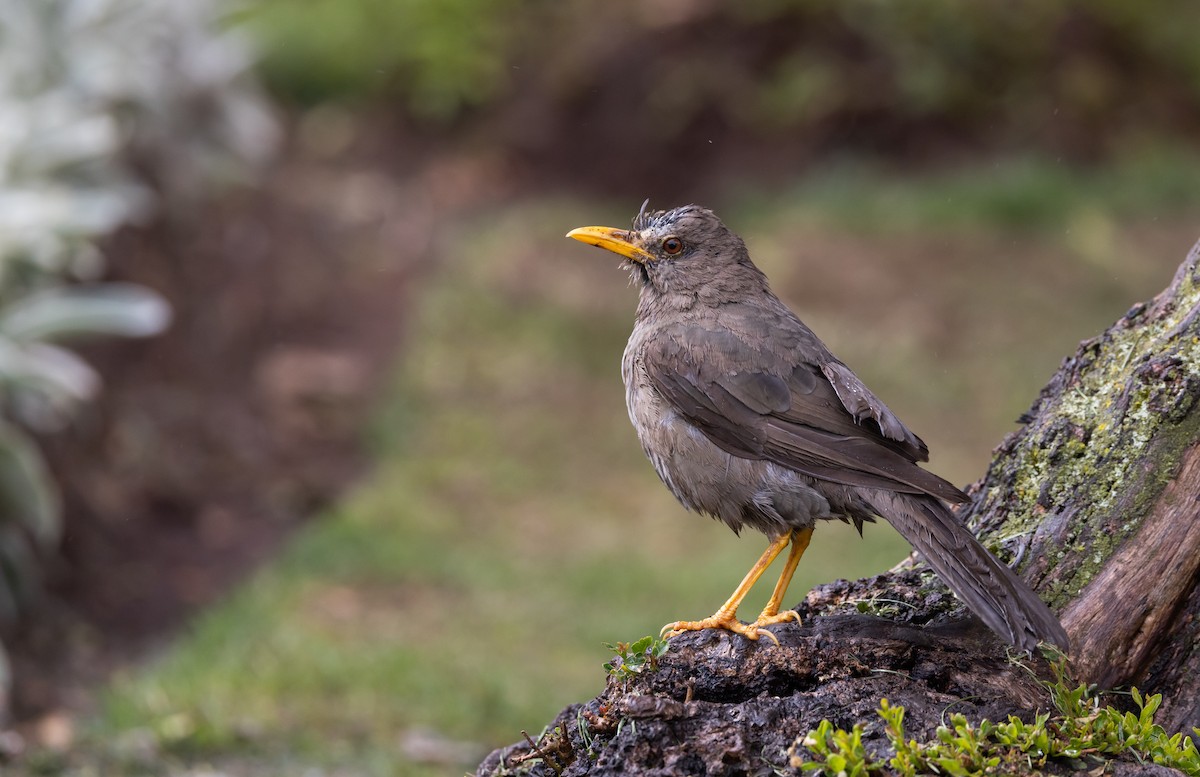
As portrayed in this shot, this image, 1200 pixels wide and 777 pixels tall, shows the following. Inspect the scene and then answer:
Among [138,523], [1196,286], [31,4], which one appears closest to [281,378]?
[138,523]

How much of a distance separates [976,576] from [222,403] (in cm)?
729

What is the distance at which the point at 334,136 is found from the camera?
14.7m

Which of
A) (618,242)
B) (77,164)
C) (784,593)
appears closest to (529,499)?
(77,164)

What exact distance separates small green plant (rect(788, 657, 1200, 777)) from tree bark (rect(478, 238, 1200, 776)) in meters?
0.11

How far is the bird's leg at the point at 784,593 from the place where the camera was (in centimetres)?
363

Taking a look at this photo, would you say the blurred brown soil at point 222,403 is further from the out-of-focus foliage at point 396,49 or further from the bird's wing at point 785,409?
the bird's wing at point 785,409

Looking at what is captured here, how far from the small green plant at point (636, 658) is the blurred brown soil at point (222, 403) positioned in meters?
4.12

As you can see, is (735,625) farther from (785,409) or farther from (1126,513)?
(1126,513)

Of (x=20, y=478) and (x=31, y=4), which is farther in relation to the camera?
(x=31, y=4)

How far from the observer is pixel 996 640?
3.52 m

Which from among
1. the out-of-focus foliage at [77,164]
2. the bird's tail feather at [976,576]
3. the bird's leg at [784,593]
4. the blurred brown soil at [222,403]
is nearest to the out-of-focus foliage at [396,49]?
the blurred brown soil at [222,403]

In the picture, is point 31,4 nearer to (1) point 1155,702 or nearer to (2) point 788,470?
(2) point 788,470

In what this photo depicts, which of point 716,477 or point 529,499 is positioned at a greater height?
point 529,499

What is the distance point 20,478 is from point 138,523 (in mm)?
1709
